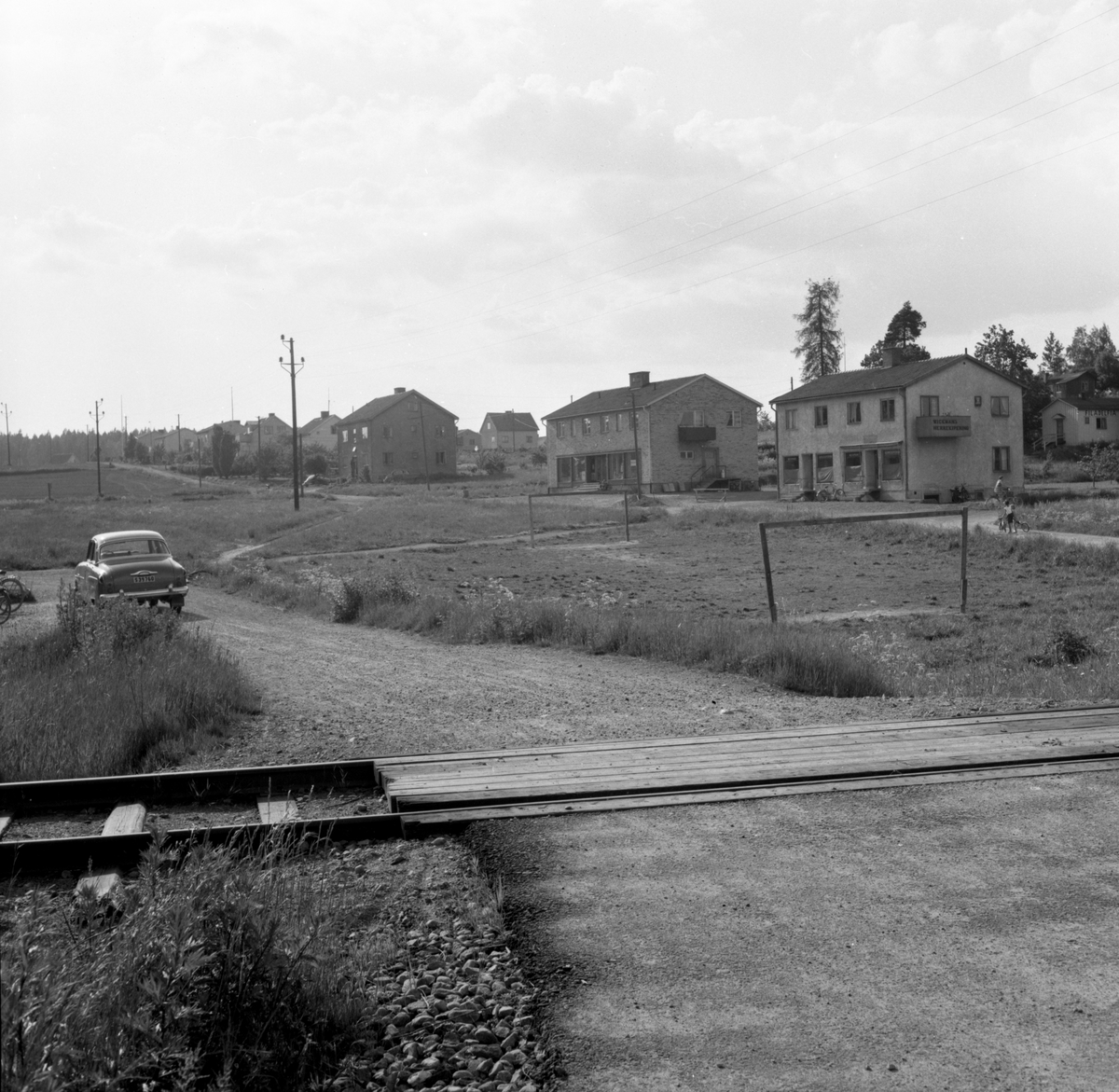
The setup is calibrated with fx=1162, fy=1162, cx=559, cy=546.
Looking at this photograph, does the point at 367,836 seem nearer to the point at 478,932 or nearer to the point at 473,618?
the point at 478,932

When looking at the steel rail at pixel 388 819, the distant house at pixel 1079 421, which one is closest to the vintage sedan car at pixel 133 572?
the steel rail at pixel 388 819

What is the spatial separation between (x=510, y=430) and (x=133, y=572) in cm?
15778

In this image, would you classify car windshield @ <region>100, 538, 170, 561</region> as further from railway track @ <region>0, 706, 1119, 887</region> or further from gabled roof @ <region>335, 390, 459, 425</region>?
gabled roof @ <region>335, 390, 459, 425</region>

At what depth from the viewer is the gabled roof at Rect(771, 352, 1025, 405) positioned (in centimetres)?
6184

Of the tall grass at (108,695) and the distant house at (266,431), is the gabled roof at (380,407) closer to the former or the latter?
the distant house at (266,431)

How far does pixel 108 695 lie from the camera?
10820mm

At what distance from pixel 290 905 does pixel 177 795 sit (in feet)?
11.8

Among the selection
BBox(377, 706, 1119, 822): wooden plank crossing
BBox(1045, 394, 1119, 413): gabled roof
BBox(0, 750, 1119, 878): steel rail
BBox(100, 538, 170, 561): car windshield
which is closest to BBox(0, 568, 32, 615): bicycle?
BBox(100, 538, 170, 561): car windshield

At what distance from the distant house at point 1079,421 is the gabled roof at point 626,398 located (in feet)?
99.6

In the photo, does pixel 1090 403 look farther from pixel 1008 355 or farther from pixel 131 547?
pixel 131 547

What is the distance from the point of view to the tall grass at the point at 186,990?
3574 millimetres

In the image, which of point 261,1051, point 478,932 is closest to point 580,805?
point 478,932

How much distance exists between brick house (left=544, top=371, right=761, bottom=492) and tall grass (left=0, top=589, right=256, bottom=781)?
6648 cm

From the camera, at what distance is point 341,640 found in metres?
18.5
